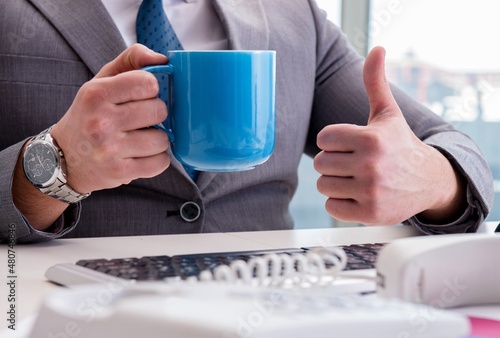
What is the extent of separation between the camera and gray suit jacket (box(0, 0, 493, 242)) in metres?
1.02

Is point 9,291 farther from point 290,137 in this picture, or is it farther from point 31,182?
point 290,137

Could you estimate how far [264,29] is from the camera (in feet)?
3.93

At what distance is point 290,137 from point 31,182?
48 centimetres

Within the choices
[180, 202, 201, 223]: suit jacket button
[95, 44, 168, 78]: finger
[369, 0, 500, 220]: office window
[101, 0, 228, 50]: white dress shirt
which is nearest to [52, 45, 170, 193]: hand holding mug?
[95, 44, 168, 78]: finger

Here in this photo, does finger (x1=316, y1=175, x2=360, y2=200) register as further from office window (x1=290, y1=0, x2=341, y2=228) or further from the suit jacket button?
office window (x1=290, y1=0, x2=341, y2=228)

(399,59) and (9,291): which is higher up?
(399,59)

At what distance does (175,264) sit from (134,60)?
0.25 meters

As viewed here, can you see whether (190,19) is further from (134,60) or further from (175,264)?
(175,264)

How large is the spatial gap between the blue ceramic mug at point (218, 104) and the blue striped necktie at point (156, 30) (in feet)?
0.91

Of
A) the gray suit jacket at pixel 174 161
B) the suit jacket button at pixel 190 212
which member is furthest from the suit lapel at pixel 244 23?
the suit jacket button at pixel 190 212

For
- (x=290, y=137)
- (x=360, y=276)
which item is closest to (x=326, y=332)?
(x=360, y=276)

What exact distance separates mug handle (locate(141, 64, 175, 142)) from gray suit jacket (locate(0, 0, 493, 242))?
218 millimetres

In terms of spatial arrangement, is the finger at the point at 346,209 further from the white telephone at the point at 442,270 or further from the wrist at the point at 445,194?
the white telephone at the point at 442,270

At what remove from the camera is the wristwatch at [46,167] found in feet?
2.73
